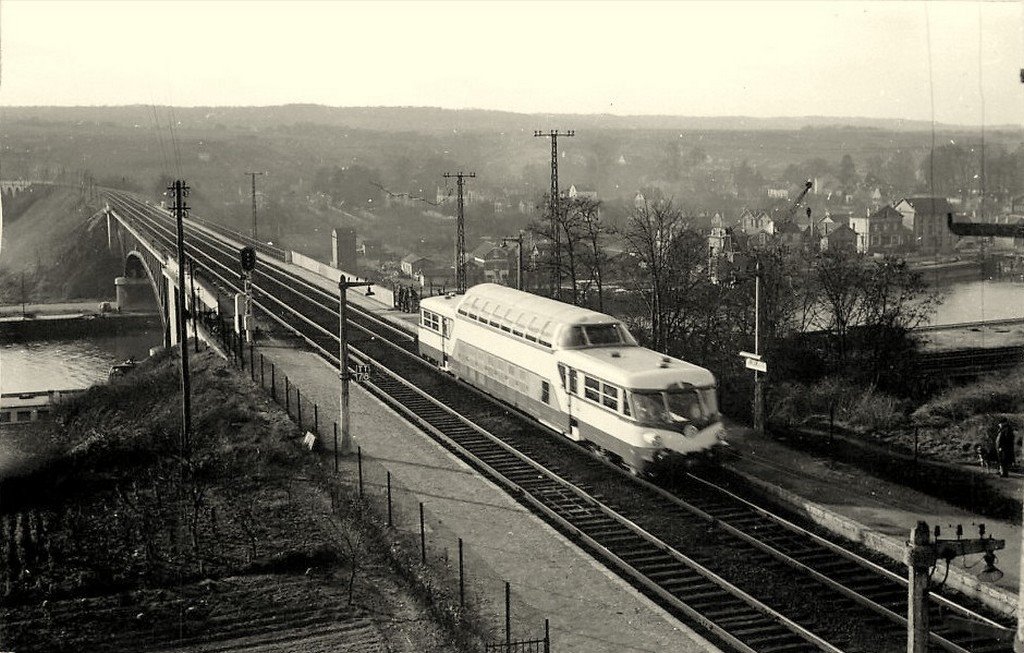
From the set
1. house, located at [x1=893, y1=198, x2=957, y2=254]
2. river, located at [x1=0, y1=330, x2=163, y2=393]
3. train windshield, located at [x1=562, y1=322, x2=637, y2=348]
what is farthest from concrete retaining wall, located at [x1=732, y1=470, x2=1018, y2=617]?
house, located at [x1=893, y1=198, x2=957, y2=254]

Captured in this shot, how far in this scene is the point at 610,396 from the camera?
24.0 metres

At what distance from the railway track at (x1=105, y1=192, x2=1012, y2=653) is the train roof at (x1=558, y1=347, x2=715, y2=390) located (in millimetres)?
2337

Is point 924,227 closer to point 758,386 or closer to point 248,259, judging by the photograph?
point 758,386

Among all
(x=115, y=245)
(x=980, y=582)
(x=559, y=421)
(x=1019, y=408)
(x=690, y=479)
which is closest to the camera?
(x=980, y=582)

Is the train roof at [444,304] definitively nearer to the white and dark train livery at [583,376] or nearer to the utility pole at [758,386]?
the white and dark train livery at [583,376]

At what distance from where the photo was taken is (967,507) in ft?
71.9

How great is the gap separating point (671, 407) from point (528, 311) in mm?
7354

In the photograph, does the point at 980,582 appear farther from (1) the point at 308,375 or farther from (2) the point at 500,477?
(1) the point at 308,375

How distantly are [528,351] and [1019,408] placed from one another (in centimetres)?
1421

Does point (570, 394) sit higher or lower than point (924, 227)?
lower

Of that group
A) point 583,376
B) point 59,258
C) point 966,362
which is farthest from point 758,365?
point 59,258

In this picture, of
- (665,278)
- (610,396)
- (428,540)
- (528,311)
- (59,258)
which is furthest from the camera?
(59,258)

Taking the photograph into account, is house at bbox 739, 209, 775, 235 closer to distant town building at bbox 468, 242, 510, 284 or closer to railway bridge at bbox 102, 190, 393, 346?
distant town building at bbox 468, 242, 510, 284

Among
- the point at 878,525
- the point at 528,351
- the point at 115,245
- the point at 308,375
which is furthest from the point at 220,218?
the point at 878,525
